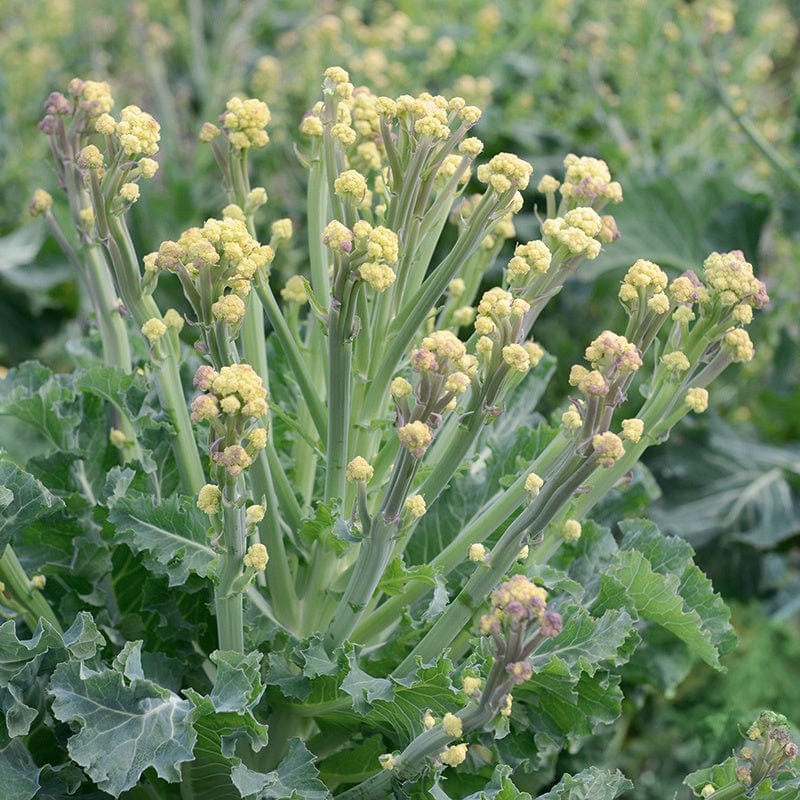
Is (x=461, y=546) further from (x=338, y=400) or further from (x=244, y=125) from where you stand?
(x=244, y=125)

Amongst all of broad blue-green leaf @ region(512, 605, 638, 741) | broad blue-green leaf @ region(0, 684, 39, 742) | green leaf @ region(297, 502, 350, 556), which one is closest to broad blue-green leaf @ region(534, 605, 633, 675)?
broad blue-green leaf @ region(512, 605, 638, 741)

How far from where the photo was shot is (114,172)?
3.14ft

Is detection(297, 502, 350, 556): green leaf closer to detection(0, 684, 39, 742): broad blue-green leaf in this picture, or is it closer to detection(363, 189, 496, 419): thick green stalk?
detection(363, 189, 496, 419): thick green stalk

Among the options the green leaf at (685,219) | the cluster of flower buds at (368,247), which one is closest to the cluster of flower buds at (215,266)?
the cluster of flower buds at (368,247)

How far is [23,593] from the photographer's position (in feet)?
3.46

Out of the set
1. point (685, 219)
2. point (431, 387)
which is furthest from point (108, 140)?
point (685, 219)

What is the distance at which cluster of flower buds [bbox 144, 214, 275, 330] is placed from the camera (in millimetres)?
862

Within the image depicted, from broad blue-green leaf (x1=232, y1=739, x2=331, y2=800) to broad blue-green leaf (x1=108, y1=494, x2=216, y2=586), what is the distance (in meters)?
0.17

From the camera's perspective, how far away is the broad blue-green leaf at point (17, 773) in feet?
3.00

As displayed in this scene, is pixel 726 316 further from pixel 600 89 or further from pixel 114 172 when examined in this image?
pixel 600 89

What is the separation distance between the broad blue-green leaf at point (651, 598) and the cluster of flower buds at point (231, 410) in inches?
15.6

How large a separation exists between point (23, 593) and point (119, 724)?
0.22m

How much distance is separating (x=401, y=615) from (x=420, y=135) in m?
0.45

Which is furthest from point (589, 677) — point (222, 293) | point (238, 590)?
→ point (222, 293)
